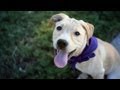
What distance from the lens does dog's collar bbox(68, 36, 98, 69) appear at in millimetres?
2240

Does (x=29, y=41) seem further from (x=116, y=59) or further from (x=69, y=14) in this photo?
(x=116, y=59)

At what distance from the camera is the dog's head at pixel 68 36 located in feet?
7.06

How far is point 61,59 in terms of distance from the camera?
2213mm

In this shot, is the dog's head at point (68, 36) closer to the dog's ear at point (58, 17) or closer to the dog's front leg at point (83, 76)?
the dog's ear at point (58, 17)

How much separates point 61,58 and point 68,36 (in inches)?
6.2

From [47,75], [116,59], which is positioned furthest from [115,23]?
[47,75]

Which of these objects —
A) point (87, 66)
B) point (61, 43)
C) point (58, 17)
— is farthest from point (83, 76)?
point (58, 17)

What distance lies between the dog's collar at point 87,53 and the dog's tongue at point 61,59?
0.21 feet

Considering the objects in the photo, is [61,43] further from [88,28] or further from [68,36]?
[88,28]

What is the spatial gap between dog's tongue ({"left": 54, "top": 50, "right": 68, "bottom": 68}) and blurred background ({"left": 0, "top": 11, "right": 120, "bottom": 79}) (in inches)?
2.2

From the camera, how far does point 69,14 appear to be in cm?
227

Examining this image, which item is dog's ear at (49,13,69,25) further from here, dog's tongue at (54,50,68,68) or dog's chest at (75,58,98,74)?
dog's chest at (75,58,98,74)

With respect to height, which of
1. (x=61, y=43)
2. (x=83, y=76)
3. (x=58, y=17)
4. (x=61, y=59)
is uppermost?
(x=58, y=17)
